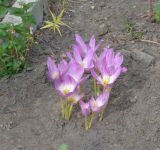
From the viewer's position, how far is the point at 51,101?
3.39 m

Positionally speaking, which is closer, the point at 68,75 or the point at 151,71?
the point at 68,75

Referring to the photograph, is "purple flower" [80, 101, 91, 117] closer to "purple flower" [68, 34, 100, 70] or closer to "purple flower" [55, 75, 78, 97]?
"purple flower" [55, 75, 78, 97]

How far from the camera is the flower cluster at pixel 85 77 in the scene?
3086mm

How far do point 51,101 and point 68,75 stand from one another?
0.34m

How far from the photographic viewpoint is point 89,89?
11.3 feet

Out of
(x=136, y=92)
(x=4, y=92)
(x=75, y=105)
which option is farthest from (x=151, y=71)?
(x=4, y=92)

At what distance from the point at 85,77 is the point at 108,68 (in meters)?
0.14

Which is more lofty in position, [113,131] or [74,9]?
[74,9]

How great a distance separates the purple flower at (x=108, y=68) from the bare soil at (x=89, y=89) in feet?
0.82

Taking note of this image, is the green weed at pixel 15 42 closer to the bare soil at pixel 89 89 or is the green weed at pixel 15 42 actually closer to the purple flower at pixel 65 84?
the bare soil at pixel 89 89

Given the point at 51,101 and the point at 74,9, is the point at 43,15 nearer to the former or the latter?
the point at 74,9

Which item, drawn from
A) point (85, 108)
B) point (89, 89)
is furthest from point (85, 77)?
point (89, 89)

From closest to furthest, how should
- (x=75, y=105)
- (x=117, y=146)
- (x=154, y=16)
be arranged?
(x=117, y=146), (x=75, y=105), (x=154, y=16)

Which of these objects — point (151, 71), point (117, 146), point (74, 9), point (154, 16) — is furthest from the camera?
point (74, 9)
